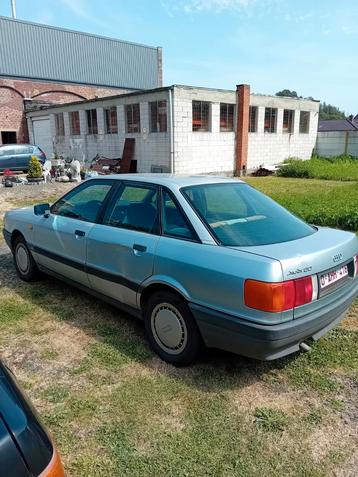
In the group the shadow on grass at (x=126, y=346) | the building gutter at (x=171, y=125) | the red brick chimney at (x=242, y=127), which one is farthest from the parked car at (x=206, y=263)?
the red brick chimney at (x=242, y=127)

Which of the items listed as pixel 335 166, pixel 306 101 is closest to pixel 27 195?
pixel 335 166

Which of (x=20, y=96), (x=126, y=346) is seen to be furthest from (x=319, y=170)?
(x=20, y=96)

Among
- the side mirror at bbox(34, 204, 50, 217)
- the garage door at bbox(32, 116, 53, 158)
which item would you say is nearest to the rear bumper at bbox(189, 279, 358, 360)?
the side mirror at bbox(34, 204, 50, 217)

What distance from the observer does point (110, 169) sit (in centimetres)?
2014

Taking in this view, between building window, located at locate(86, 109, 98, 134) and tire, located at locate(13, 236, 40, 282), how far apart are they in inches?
697

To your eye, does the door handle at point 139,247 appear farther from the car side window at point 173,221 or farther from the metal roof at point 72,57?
the metal roof at point 72,57

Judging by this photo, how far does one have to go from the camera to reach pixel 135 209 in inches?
147

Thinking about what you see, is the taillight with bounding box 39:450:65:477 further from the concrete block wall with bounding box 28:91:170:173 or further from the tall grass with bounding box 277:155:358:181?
the tall grass with bounding box 277:155:358:181

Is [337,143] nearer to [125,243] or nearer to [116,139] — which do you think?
[116,139]

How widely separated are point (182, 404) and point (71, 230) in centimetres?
223

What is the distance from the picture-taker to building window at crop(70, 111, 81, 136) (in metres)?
23.0

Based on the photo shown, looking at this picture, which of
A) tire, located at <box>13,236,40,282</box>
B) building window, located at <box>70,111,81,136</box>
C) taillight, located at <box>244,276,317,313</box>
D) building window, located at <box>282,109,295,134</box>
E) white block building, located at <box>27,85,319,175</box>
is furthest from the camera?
building window, located at <box>70,111,81,136</box>

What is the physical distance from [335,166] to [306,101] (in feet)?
18.3

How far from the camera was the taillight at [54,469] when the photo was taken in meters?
1.47
